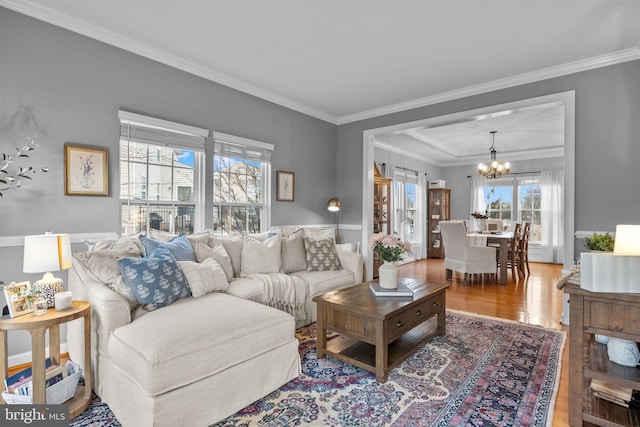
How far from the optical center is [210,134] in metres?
3.76

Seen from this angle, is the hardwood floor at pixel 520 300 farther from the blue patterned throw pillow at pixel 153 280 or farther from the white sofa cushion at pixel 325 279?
the blue patterned throw pillow at pixel 153 280

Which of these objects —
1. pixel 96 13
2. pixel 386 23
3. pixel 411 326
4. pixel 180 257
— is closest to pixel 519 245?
pixel 411 326

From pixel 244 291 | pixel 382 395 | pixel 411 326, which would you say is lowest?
pixel 382 395

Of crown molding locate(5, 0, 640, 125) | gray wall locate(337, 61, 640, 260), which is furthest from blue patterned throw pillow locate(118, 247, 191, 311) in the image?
gray wall locate(337, 61, 640, 260)

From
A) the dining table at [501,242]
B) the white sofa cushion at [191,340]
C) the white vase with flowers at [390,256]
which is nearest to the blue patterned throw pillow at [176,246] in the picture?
the white sofa cushion at [191,340]

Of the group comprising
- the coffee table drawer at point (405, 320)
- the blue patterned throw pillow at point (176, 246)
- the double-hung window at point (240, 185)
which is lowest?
the coffee table drawer at point (405, 320)

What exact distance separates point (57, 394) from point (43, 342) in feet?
1.09

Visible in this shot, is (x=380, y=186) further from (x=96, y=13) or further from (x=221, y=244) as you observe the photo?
(x=96, y=13)

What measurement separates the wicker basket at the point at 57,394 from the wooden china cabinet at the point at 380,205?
13.9 ft

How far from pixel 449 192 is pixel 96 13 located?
8201mm

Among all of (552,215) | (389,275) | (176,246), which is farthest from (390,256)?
(552,215)

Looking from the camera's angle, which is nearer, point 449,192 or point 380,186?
point 380,186

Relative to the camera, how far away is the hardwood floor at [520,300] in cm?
332

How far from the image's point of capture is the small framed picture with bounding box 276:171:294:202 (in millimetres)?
4566
